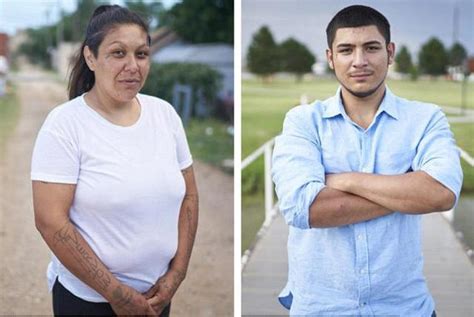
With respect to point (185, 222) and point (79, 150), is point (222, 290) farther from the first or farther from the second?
point (79, 150)

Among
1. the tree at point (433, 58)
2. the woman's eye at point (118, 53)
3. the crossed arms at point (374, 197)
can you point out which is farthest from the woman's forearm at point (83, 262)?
the tree at point (433, 58)

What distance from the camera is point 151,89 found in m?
2.96

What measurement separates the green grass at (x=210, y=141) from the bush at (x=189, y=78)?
150 mm

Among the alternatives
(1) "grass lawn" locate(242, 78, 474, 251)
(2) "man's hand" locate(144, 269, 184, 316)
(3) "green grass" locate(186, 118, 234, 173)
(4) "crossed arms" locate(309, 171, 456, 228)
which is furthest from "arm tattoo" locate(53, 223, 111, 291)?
(3) "green grass" locate(186, 118, 234, 173)

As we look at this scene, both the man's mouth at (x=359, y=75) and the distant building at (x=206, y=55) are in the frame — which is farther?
the distant building at (x=206, y=55)

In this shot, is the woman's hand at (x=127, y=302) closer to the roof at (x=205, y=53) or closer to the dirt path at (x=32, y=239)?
the dirt path at (x=32, y=239)

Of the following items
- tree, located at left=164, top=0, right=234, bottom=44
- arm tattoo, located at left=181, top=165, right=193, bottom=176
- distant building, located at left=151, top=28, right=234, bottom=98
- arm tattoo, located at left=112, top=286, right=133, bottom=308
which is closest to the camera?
arm tattoo, located at left=112, top=286, right=133, bottom=308

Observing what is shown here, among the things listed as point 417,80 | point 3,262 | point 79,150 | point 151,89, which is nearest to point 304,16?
point 417,80

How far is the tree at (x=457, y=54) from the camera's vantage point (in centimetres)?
260

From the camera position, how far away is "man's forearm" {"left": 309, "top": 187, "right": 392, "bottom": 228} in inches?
86.4

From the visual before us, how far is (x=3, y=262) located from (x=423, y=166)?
1.68m

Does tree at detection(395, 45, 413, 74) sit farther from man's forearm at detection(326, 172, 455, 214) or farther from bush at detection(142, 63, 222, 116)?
bush at detection(142, 63, 222, 116)

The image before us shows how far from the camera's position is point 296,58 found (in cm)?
278

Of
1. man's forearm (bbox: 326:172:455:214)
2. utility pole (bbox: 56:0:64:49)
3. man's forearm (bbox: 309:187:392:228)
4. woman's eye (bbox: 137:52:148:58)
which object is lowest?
man's forearm (bbox: 309:187:392:228)
